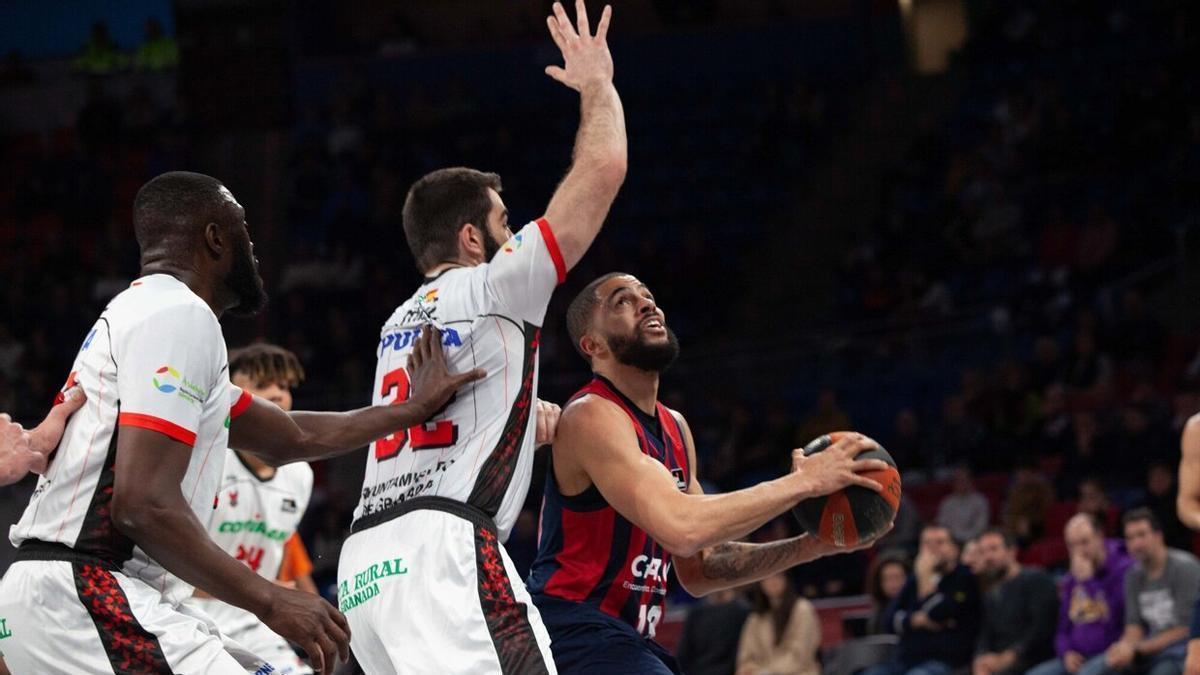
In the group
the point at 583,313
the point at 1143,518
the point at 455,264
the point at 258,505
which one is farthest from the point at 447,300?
the point at 1143,518

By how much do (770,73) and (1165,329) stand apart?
8.60 metres

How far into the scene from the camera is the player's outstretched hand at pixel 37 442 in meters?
3.86

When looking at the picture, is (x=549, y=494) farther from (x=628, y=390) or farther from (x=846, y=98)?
(x=846, y=98)

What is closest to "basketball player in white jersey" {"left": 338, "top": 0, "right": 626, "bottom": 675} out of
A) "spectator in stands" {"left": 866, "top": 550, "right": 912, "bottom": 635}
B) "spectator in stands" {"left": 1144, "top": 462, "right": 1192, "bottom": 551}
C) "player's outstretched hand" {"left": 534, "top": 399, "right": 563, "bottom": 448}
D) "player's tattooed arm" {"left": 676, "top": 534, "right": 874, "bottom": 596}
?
"player's outstretched hand" {"left": 534, "top": 399, "right": 563, "bottom": 448}

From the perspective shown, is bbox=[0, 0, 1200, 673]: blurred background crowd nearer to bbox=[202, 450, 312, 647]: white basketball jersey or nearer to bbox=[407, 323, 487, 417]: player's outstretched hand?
bbox=[202, 450, 312, 647]: white basketball jersey

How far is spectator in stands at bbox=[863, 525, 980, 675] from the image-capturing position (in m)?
11.1

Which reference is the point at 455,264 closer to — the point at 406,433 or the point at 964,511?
the point at 406,433

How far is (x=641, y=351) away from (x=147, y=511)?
224 cm

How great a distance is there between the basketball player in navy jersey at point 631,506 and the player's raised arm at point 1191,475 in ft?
8.33

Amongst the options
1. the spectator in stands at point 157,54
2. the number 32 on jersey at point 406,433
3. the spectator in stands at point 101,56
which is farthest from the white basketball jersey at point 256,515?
the spectator in stands at point 101,56

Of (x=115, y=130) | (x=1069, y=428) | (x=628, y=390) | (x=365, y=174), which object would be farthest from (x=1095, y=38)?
(x=628, y=390)

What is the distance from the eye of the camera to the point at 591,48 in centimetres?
491

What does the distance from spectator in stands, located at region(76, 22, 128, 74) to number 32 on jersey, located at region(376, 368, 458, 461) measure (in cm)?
1961

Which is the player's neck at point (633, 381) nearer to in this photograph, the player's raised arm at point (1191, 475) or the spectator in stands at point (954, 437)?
the player's raised arm at point (1191, 475)
